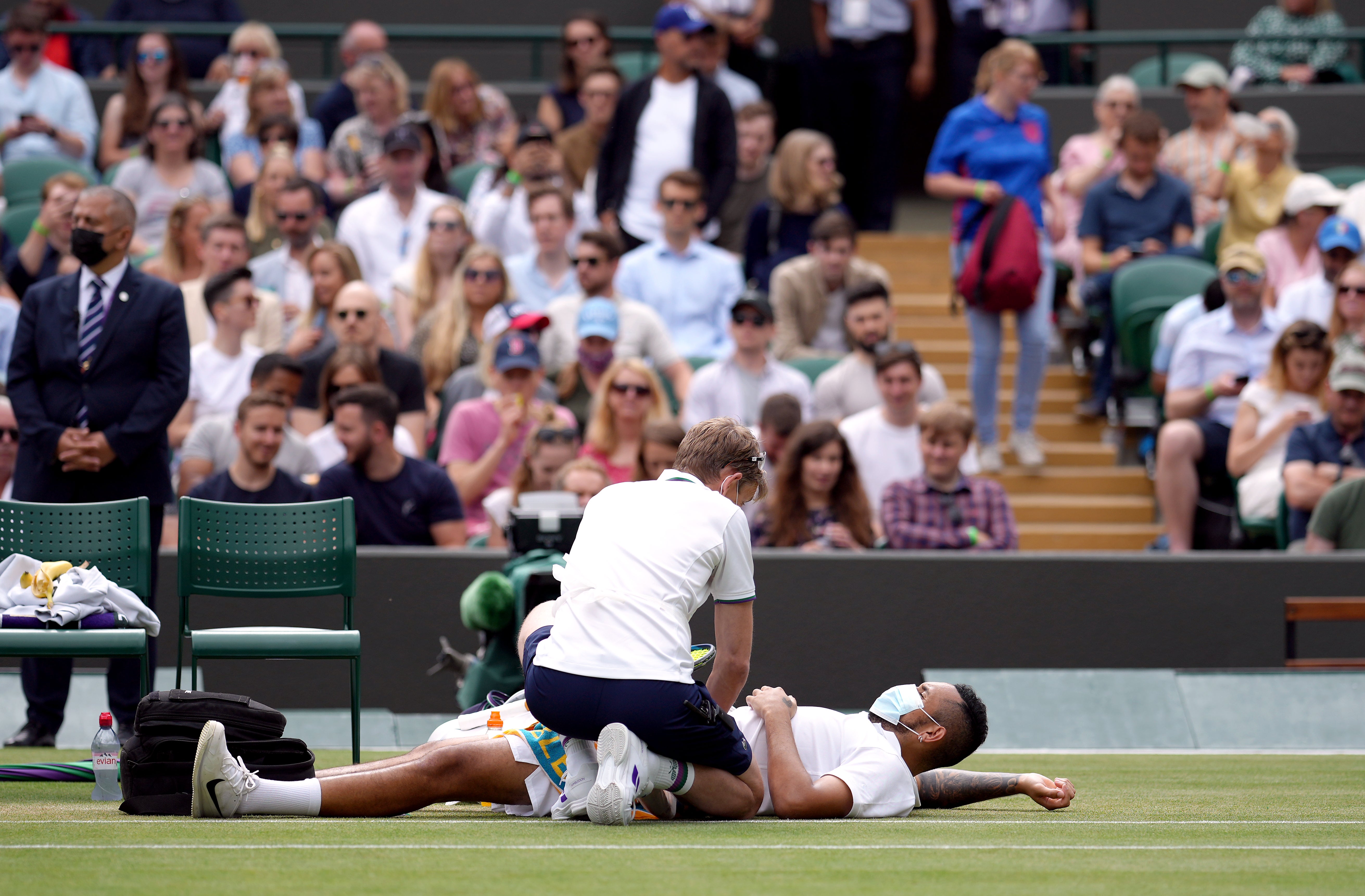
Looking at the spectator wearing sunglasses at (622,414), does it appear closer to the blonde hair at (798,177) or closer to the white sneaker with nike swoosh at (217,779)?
the blonde hair at (798,177)

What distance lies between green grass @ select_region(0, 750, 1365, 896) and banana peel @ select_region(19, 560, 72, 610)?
695mm

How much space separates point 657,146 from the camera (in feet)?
42.6

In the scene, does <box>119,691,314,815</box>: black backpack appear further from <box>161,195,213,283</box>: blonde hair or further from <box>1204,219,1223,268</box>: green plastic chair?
<box>1204,219,1223,268</box>: green plastic chair

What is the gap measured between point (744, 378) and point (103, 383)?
13.6ft

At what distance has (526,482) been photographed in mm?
9836

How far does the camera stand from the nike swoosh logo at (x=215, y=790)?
550cm

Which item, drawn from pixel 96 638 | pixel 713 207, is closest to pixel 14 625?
pixel 96 638

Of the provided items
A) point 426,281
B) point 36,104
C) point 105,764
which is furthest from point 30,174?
point 105,764

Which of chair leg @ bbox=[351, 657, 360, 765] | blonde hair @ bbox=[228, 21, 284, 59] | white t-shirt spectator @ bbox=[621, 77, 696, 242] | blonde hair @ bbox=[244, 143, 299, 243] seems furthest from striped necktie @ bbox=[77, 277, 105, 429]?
blonde hair @ bbox=[228, 21, 284, 59]

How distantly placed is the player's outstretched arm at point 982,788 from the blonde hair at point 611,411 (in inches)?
168

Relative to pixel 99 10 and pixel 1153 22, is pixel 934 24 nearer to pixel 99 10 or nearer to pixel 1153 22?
pixel 1153 22

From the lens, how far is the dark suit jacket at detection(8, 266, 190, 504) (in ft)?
26.2

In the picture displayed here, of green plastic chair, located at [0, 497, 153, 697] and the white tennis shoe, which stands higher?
green plastic chair, located at [0, 497, 153, 697]

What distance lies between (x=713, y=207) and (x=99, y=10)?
803cm
